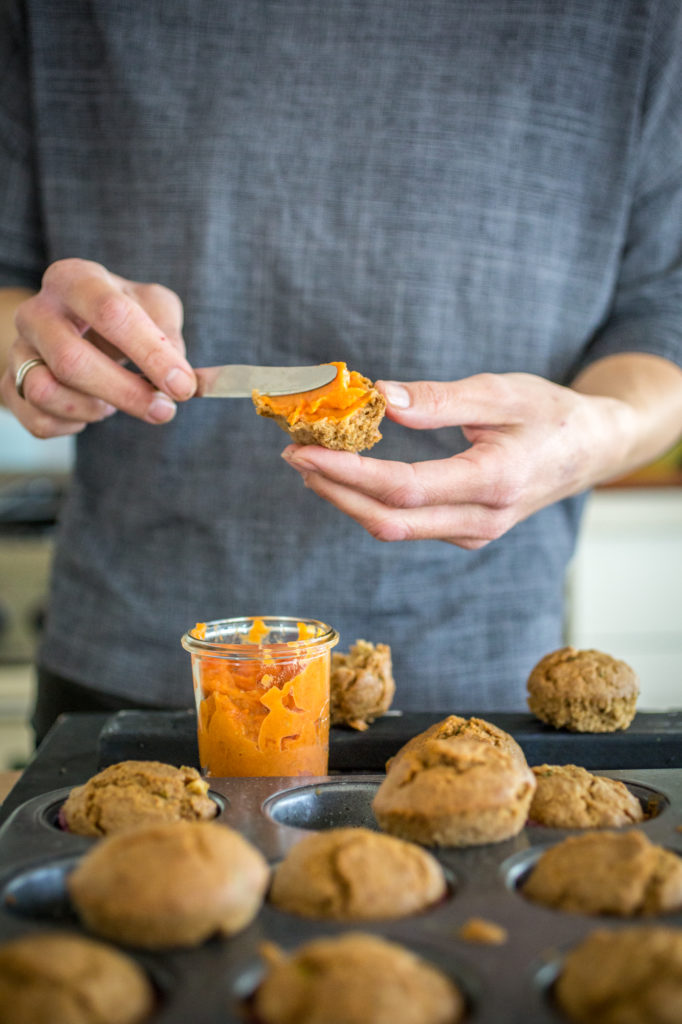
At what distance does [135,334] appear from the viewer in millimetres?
1246

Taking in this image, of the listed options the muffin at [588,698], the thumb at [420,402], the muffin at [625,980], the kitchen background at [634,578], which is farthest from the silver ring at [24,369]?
the kitchen background at [634,578]

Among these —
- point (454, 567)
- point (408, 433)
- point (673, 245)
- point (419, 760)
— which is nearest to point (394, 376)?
point (408, 433)

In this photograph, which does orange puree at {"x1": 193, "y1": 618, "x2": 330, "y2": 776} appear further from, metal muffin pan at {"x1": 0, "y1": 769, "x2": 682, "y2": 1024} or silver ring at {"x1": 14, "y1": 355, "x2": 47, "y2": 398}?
silver ring at {"x1": 14, "y1": 355, "x2": 47, "y2": 398}

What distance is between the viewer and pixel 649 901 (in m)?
0.69

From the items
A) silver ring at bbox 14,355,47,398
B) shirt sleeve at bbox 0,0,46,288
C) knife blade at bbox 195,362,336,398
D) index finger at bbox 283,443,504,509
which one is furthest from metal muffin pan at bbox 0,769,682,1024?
shirt sleeve at bbox 0,0,46,288

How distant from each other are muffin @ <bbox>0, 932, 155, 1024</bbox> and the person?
108cm

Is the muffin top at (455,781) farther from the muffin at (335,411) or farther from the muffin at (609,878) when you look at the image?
the muffin at (335,411)

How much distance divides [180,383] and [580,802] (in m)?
0.70

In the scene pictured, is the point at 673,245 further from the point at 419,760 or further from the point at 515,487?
the point at 419,760

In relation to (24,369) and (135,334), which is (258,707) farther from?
(24,369)

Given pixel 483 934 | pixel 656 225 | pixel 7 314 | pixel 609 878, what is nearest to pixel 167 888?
pixel 483 934

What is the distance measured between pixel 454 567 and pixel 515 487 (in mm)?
471

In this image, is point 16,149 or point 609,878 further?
point 16,149

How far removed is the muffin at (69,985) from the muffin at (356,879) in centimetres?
13
